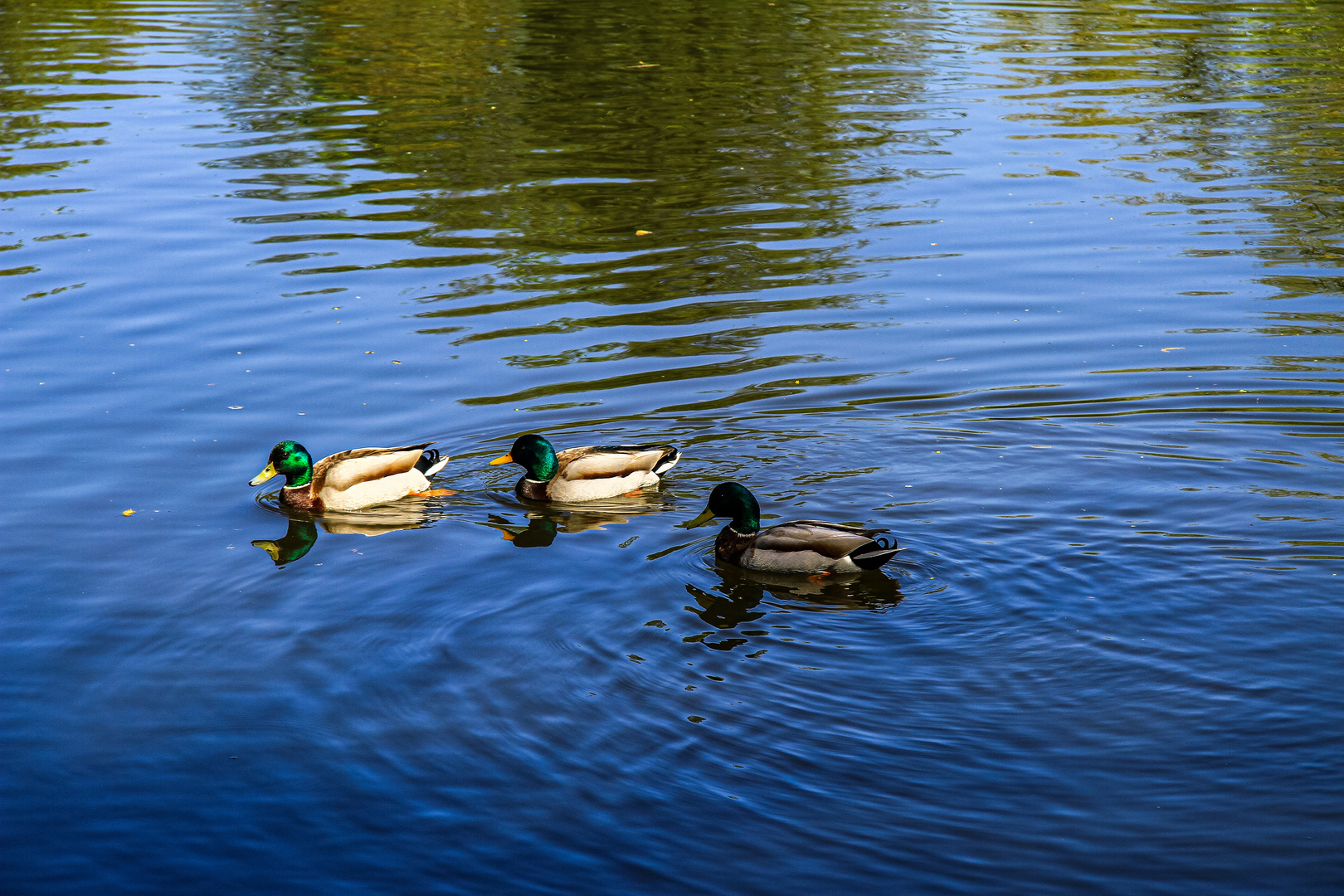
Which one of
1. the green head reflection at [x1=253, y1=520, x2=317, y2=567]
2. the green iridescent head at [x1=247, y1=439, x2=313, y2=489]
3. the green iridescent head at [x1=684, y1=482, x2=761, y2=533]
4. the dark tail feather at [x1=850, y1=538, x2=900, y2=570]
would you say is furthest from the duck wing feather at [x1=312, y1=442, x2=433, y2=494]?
the dark tail feather at [x1=850, y1=538, x2=900, y2=570]

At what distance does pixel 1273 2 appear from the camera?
35.1 m

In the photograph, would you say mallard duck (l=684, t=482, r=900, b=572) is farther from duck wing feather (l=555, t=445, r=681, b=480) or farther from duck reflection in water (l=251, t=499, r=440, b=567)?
duck reflection in water (l=251, t=499, r=440, b=567)

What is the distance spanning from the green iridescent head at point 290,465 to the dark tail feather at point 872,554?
455 centimetres

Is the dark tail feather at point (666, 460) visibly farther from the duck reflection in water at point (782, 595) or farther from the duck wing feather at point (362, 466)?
the duck wing feather at point (362, 466)

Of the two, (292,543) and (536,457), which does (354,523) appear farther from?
(536,457)

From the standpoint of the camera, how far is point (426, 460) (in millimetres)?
11320

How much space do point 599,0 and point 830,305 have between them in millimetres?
24260

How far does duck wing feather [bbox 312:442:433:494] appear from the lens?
35.9ft

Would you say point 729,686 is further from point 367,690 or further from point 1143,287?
point 1143,287

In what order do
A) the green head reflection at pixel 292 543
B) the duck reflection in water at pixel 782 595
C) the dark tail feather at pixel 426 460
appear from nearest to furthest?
the duck reflection in water at pixel 782 595
the green head reflection at pixel 292 543
the dark tail feather at pixel 426 460

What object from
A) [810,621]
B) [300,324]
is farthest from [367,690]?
[300,324]

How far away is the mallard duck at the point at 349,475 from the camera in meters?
11.0

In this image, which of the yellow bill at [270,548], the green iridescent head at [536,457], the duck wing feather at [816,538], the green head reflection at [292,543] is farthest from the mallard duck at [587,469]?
the yellow bill at [270,548]

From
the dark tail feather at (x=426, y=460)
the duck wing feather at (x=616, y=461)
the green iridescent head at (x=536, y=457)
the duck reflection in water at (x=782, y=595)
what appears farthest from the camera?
the dark tail feather at (x=426, y=460)
